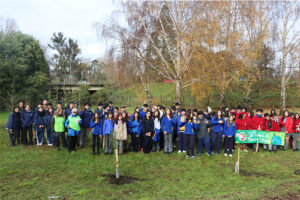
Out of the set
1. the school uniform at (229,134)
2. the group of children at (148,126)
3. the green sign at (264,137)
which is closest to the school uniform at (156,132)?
the group of children at (148,126)

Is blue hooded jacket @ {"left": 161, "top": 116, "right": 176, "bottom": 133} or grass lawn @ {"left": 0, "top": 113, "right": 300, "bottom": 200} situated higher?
blue hooded jacket @ {"left": 161, "top": 116, "right": 176, "bottom": 133}

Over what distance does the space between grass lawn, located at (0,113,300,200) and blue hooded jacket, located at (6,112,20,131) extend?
118 cm

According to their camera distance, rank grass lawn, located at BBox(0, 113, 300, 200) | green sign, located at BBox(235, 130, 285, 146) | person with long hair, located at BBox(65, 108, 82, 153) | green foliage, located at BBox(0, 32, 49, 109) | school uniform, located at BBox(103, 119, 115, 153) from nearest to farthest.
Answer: grass lawn, located at BBox(0, 113, 300, 200) → school uniform, located at BBox(103, 119, 115, 153) → person with long hair, located at BBox(65, 108, 82, 153) → green sign, located at BBox(235, 130, 285, 146) → green foliage, located at BBox(0, 32, 49, 109)

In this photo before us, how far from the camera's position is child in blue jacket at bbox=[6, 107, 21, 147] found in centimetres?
1034

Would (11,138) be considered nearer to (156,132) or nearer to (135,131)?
(135,131)

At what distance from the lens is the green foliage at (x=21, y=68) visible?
78.9 ft

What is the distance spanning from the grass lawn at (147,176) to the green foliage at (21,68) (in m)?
17.1

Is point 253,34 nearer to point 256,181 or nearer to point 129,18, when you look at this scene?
point 129,18

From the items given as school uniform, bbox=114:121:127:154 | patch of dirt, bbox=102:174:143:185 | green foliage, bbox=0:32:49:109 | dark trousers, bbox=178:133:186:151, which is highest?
green foliage, bbox=0:32:49:109

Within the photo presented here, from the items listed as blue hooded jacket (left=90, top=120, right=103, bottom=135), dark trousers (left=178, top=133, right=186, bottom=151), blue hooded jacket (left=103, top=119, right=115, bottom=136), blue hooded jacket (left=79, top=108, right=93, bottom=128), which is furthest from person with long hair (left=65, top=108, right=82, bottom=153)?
dark trousers (left=178, top=133, right=186, bottom=151)

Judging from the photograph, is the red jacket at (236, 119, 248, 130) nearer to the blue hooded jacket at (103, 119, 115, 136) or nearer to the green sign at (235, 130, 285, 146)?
the green sign at (235, 130, 285, 146)

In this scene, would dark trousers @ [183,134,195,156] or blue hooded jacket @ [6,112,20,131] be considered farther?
blue hooded jacket @ [6,112,20,131]

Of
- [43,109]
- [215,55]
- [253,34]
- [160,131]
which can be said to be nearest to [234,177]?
[160,131]

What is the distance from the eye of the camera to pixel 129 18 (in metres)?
15.0
